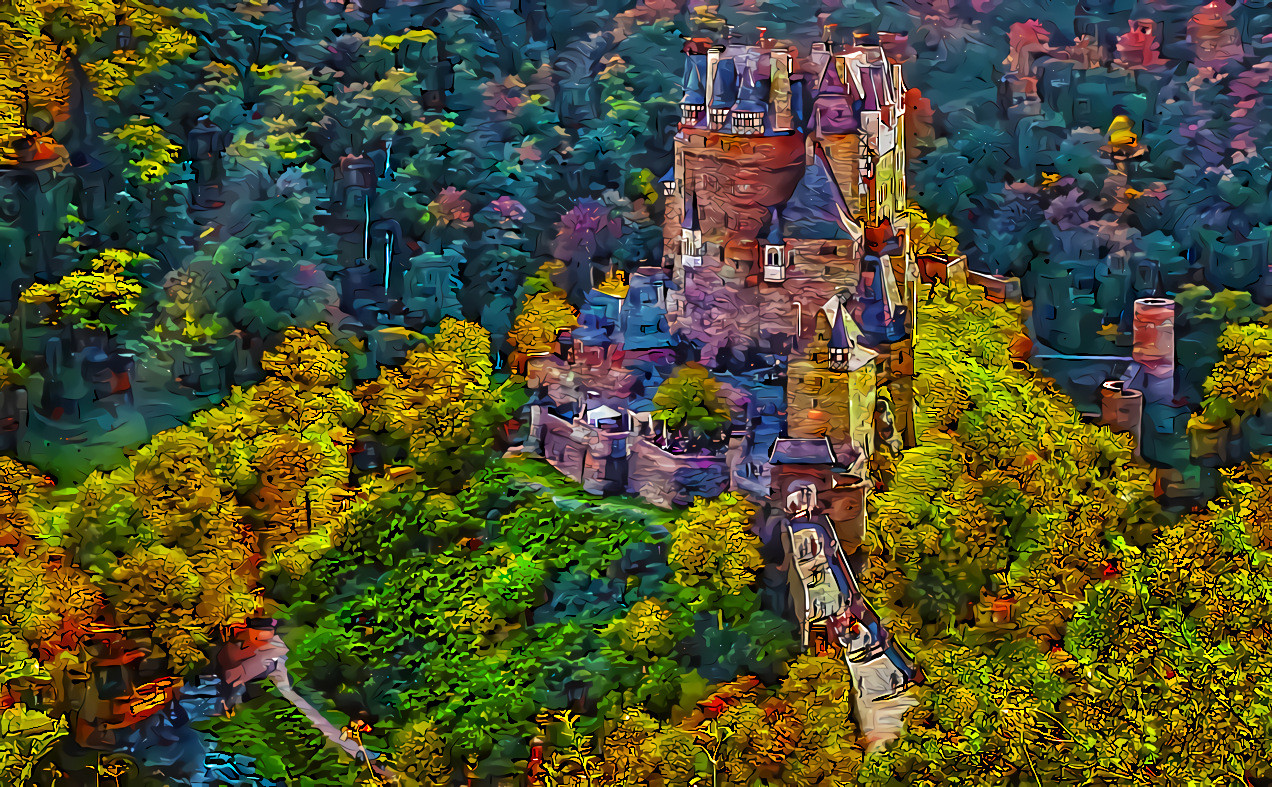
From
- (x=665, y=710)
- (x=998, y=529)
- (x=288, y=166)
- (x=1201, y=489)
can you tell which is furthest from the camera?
(x=288, y=166)

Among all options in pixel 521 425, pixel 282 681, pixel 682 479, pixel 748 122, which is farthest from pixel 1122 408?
pixel 282 681

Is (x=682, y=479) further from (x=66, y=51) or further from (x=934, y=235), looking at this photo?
(x=66, y=51)

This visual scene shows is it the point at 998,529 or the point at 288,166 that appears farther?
the point at 288,166

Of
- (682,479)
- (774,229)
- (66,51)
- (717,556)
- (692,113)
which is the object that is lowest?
(717,556)

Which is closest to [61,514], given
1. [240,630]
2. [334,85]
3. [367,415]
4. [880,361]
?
[240,630]

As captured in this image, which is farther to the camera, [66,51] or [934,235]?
[934,235]

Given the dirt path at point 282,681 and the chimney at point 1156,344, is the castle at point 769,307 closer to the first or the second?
the chimney at point 1156,344

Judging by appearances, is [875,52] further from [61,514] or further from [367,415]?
[61,514]

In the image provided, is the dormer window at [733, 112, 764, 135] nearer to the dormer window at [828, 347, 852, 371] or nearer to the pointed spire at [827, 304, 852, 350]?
the pointed spire at [827, 304, 852, 350]
